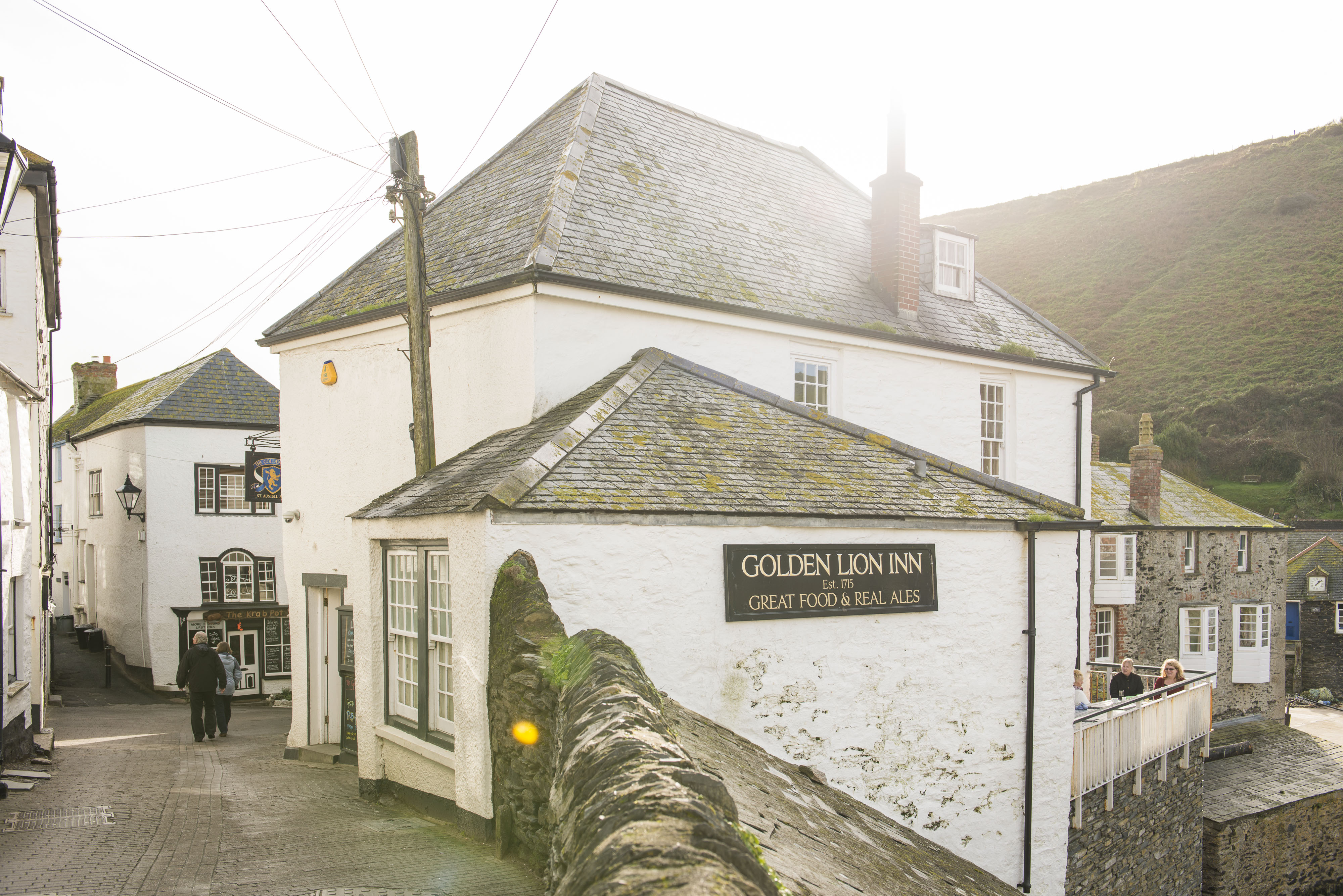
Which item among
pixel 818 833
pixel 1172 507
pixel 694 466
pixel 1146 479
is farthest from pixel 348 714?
pixel 1172 507

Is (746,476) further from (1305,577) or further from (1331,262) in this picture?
(1331,262)

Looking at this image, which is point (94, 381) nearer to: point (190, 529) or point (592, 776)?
point (190, 529)

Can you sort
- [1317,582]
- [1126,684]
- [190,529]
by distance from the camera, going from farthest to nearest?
[1317,582] → [190,529] → [1126,684]

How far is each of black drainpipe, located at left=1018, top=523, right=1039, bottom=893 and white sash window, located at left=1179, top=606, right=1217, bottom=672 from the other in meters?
24.3

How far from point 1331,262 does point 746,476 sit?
9661cm

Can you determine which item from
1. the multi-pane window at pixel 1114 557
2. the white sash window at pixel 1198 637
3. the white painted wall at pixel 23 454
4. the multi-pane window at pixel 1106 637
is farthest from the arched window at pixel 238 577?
the white sash window at pixel 1198 637

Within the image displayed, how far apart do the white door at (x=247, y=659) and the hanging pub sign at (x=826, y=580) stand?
857 inches

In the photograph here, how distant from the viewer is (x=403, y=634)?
9297 mm

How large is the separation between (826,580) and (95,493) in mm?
28364

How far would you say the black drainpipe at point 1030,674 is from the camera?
10.9m

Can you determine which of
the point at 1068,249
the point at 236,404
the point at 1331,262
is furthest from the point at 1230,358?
the point at 236,404

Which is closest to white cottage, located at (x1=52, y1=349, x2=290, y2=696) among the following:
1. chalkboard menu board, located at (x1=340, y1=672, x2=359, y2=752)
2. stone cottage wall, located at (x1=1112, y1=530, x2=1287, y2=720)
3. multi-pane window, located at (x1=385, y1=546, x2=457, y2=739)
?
chalkboard menu board, located at (x1=340, y1=672, x2=359, y2=752)

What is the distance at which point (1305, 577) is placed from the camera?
49.2 meters

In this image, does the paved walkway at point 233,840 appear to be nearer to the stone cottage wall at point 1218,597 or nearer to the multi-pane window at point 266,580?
the multi-pane window at point 266,580
